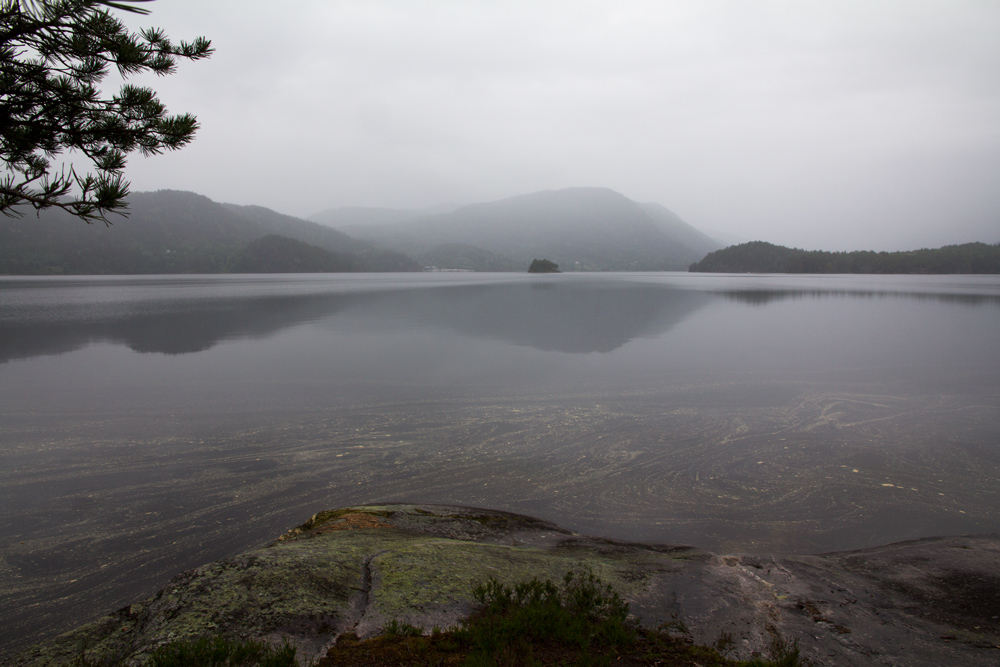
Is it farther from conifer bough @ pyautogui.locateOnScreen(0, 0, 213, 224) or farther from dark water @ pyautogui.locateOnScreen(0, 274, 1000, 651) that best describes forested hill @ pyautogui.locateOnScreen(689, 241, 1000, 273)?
conifer bough @ pyautogui.locateOnScreen(0, 0, 213, 224)

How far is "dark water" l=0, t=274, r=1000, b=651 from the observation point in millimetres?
5723

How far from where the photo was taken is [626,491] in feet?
22.6

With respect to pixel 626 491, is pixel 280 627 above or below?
above

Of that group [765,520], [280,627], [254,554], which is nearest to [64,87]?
[254,554]

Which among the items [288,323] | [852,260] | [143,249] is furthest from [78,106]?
[143,249]

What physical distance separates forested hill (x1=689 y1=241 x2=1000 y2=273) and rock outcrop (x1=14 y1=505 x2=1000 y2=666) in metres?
159

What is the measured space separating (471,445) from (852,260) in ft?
557

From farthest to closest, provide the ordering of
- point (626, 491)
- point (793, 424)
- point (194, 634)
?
A: point (793, 424)
point (626, 491)
point (194, 634)

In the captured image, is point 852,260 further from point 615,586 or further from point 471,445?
point 615,586

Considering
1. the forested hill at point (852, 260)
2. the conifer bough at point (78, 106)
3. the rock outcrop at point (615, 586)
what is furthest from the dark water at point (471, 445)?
the forested hill at point (852, 260)

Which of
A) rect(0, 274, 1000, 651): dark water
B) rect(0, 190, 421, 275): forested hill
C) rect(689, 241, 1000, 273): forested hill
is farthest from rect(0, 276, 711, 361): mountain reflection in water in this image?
rect(0, 190, 421, 275): forested hill

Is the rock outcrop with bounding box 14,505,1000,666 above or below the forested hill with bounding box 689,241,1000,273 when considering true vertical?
below

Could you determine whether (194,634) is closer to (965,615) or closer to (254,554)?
(254,554)

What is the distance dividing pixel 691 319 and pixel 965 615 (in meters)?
25.7
